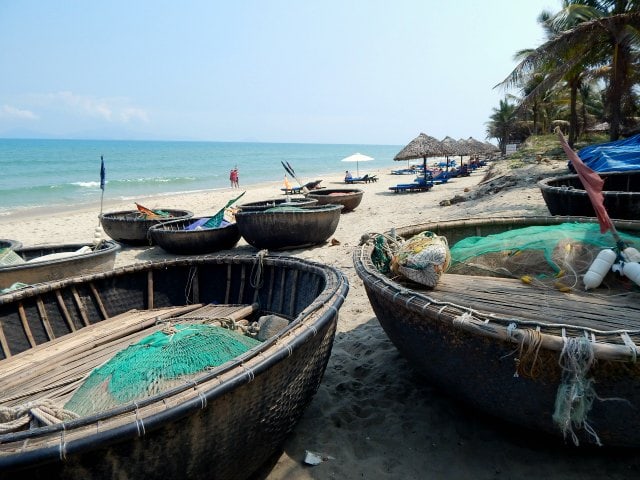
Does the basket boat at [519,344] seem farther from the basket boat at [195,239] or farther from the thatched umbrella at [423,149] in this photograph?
the thatched umbrella at [423,149]

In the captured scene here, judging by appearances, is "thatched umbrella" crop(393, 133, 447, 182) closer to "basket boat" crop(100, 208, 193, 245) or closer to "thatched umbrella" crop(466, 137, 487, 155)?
"thatched umbrella" crop(466, 137, 487, 155)

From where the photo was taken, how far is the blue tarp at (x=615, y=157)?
7.04 m

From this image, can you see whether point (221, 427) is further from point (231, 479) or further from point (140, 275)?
point (140, 275)

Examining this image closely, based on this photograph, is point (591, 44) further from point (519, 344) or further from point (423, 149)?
point (519, 344)

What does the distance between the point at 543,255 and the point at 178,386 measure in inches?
110

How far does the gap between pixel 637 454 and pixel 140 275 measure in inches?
158

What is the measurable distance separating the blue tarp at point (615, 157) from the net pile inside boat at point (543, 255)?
4108 millimetres

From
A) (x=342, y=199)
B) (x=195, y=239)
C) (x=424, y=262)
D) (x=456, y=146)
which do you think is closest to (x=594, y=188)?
(x=424, y=262)

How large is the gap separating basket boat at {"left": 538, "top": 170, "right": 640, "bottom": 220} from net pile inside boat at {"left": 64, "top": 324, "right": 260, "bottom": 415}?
15.9 feet

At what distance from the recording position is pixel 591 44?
12.3 metres

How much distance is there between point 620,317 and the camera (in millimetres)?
2393

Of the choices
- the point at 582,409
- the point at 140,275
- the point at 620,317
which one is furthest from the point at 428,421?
the point at 140,275

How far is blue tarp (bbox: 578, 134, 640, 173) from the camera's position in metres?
7.04

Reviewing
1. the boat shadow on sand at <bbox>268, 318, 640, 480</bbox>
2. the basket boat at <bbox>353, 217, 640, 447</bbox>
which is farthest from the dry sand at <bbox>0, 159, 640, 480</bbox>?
the basket boat at <bbox>353, 217, 640, 447</bbox>
